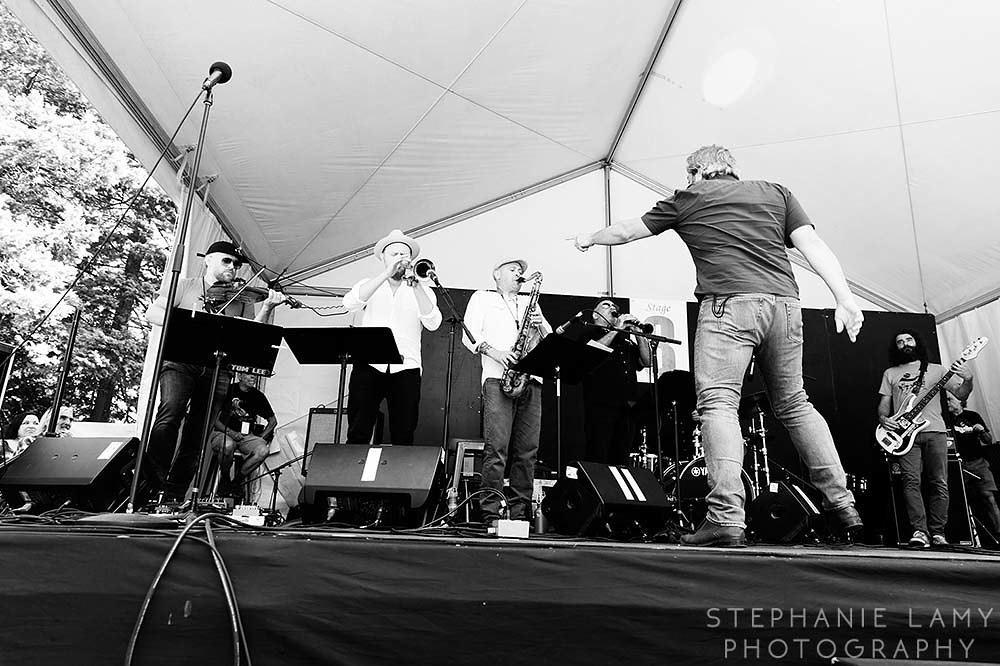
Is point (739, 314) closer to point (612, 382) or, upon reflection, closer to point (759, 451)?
point (612, 382)

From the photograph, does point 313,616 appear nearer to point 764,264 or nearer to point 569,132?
point 764,264

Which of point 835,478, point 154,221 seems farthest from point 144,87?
point 154,221

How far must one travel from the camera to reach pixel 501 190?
7.68 m

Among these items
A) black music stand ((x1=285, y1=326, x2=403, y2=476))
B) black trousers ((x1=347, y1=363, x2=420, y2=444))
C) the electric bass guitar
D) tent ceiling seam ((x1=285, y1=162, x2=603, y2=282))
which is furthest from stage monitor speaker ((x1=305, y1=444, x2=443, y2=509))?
the electric bass guitar

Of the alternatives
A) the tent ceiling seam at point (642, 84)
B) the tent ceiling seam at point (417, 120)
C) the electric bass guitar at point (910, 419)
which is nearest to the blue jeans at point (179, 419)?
the tent ceiling seam at point (417, 120)

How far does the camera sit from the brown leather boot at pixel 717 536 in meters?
2.57

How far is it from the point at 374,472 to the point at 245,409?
2.98 meters

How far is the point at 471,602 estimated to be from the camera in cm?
182

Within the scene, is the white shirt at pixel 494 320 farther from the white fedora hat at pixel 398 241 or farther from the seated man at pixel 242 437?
the seated man at pixel 242 437

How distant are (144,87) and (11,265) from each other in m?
7.67

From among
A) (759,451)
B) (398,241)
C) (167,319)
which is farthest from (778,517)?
(167,319)

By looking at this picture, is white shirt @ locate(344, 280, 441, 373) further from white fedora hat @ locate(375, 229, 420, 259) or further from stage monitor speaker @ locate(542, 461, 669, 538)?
stage monitor speaker @ locate(542, 461, 669, 538)

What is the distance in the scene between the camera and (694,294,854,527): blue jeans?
2686 millimetres

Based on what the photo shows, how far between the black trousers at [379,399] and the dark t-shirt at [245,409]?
5.22ft
